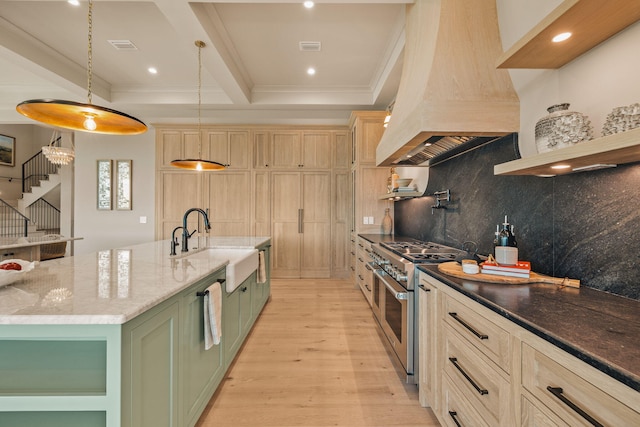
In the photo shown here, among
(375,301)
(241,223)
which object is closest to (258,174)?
(241,223)

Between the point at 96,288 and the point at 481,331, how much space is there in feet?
5.62

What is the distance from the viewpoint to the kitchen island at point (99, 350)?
0.99 metres

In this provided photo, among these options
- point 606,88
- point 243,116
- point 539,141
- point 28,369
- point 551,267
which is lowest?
point 28,369

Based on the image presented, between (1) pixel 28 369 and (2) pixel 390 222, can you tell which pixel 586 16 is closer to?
(1) pixel 28 369

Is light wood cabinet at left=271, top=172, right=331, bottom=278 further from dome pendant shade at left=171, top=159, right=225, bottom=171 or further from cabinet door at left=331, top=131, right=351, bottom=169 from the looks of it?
dome pendant shade at left=171, top=159, right=225, bottom=171

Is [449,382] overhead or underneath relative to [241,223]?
underneath

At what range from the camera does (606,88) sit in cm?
128

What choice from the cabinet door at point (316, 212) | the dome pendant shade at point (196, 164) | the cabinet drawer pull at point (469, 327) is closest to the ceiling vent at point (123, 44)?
the dome pendant shade at point (196, 164)

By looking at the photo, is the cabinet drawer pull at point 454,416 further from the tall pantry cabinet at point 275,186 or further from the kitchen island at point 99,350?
the tall pantry cabinet at point 275,186

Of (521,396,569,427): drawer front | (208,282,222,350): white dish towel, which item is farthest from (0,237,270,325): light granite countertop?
(521,396,569,427): drawer front

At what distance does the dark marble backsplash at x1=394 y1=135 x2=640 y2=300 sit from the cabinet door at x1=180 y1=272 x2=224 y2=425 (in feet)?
6.42

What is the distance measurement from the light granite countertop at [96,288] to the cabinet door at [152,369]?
3.1 inches

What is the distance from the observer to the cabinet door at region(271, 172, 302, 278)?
17.5 ft

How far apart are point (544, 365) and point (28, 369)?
1785mm
